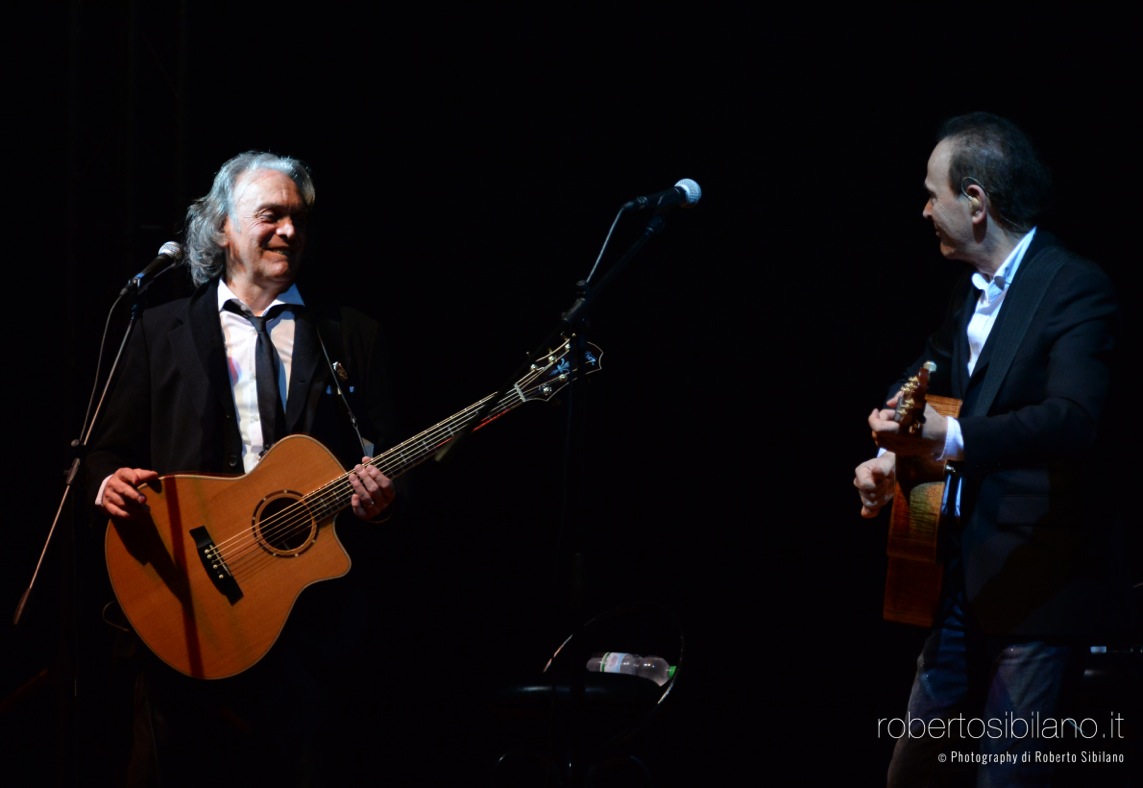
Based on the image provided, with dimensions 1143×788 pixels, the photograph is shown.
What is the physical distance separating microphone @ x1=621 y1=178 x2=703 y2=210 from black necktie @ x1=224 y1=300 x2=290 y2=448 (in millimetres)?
1190

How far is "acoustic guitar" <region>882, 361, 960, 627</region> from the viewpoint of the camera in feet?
9.16

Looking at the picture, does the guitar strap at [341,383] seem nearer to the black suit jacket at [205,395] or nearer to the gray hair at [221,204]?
the black suit jacket at [205,395]

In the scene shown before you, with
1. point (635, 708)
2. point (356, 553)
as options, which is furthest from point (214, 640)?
point (635, 708)

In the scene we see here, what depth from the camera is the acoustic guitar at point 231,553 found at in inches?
120

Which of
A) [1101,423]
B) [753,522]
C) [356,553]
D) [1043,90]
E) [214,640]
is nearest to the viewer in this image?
[1101,423]

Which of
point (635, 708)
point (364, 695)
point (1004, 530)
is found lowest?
point (364, 695)

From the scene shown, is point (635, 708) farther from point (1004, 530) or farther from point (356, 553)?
point (1004, 530)

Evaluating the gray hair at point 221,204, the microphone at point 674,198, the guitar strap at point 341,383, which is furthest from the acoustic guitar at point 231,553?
the gray hair at point 221,204

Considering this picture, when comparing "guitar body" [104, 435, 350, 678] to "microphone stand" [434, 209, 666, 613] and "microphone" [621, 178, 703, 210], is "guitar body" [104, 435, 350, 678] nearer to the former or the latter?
"microphone stand" [434, 209, 666, 613]

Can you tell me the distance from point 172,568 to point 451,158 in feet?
6.19

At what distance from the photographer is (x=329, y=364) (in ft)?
10.5

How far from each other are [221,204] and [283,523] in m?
1.01

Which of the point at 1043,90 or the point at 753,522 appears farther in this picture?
the point at 753,522

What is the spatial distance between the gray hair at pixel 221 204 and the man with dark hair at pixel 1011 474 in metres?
1.85
